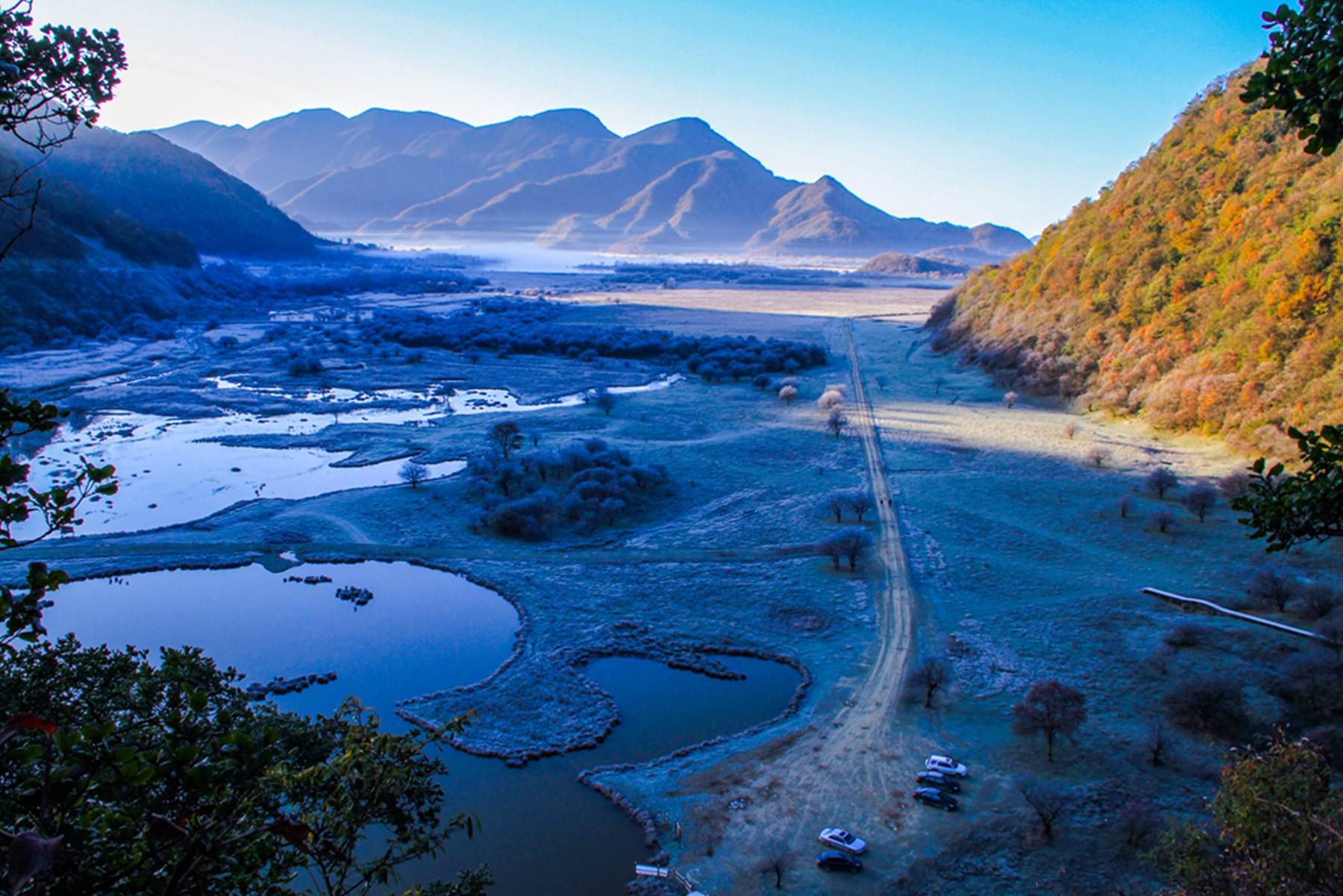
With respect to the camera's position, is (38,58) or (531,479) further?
(531,479)

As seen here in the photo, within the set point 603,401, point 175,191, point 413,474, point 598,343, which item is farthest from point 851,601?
point 175,191

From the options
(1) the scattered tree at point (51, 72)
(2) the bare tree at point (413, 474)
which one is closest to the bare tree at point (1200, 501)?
(2) the bare tree at point (413, 474)

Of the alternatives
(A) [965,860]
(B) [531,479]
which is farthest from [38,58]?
(B) [531,479]

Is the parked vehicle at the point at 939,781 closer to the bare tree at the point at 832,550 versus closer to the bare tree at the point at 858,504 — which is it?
the bare tree at the point at 832,550

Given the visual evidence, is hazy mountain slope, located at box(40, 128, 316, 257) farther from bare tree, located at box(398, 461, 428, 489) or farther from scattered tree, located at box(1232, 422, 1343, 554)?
scattered tree, located at box(1232, 422, 1343, 554)

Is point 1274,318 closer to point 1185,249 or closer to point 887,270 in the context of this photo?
point 1185,249
